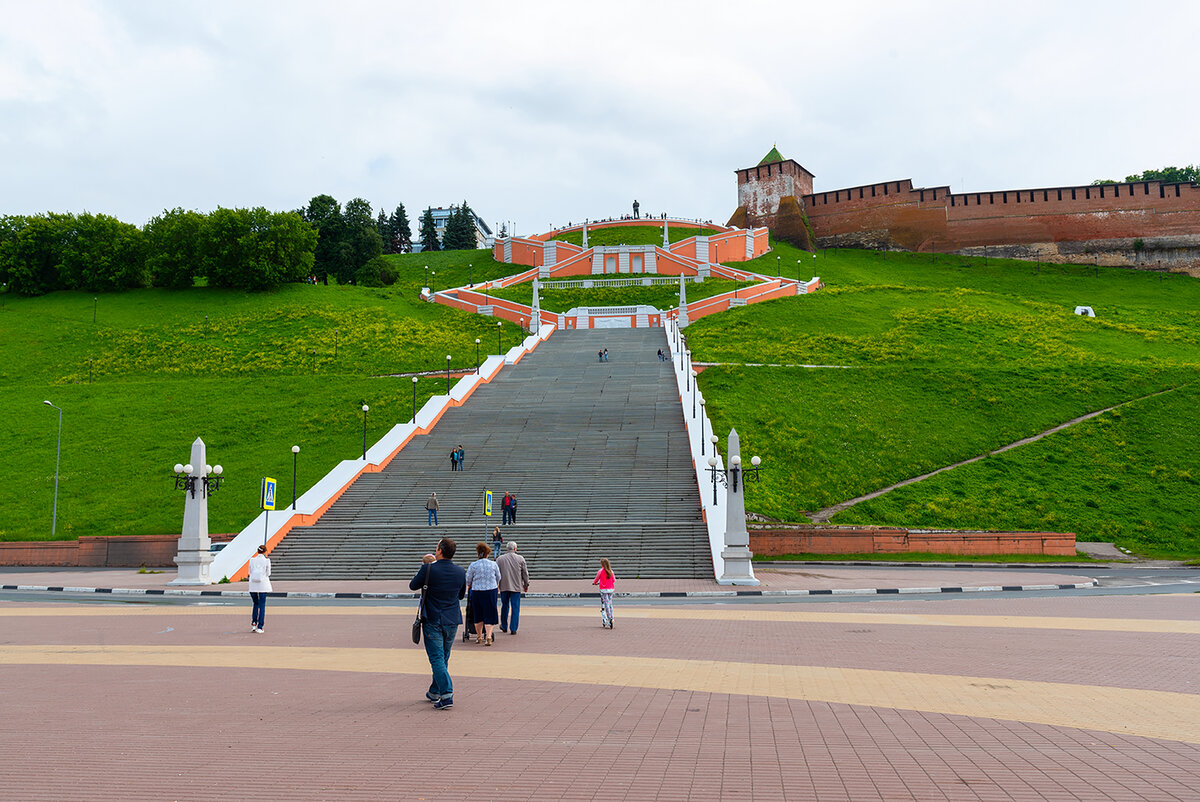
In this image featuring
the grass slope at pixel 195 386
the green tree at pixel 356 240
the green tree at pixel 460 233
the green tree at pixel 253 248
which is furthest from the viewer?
the green tree at pixel 460 233

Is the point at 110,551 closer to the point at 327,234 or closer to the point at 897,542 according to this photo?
the point at 897,542

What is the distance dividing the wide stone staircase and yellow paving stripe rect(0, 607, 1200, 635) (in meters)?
5.46

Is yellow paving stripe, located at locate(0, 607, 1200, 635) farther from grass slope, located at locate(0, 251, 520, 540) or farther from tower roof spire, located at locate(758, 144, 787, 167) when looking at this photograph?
tower roof spire, located at locate(758, 144, 787, 167)

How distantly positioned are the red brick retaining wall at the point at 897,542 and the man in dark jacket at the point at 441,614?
674 inches

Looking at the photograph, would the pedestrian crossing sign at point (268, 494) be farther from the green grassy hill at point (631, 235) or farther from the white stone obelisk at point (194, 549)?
the green grassy hill at point (631, 235)

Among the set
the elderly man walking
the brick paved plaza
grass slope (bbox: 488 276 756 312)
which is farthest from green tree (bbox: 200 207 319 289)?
the elderly man walking

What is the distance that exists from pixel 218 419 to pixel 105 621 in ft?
78.4

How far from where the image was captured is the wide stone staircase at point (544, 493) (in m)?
22.0

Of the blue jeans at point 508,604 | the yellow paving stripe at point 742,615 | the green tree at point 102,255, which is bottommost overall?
the yellow paving stripe at point 742,615

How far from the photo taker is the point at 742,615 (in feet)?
47.8

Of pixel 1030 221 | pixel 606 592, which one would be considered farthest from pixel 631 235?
pixel 606 592

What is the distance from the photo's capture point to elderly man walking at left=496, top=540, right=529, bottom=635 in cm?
1226

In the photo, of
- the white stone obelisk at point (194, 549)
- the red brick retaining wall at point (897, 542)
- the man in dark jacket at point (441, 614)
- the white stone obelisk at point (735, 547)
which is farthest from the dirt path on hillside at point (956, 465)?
the man in dark jacket at point (441, 614)

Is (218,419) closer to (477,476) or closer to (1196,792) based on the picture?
(477,476)
